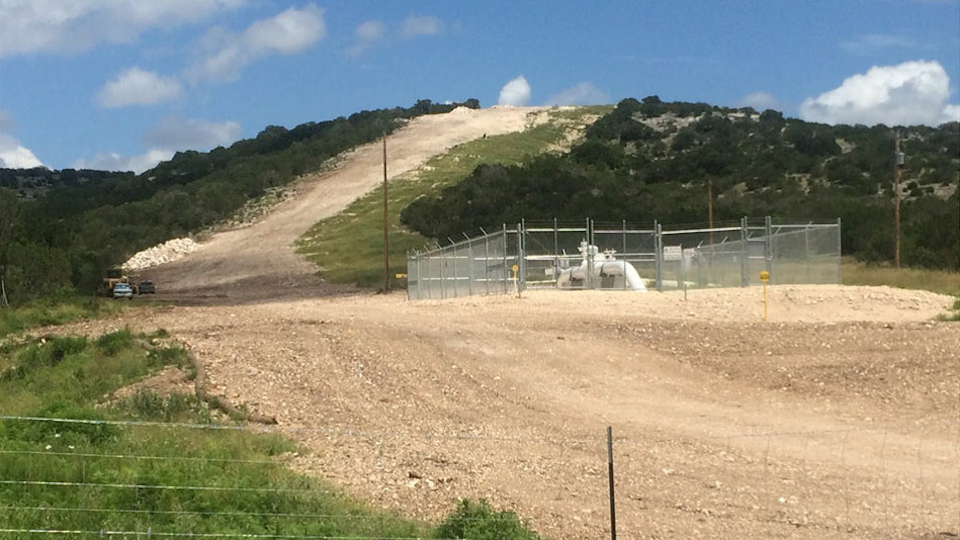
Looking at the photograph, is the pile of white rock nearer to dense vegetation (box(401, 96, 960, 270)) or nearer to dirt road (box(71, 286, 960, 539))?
dense vegetation (box(401, 96, 960, 270))

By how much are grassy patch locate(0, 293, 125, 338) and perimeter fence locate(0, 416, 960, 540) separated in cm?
1574

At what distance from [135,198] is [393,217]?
3999 centimetres

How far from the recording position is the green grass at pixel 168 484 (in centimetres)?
907

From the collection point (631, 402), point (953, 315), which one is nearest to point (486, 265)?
point (953, 315)

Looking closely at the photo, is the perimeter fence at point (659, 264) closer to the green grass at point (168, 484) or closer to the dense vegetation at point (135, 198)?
the dense vegetation at point (135, 198)

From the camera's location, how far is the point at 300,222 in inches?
3403

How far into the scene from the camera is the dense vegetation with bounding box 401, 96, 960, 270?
177 feet

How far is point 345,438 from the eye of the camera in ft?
47.7

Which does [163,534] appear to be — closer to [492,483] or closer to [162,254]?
[492,483]

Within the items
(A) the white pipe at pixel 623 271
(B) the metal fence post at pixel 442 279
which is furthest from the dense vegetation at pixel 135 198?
(A) the white pipe at pixel 623 271

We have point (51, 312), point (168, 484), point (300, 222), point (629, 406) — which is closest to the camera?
point (168, 484)

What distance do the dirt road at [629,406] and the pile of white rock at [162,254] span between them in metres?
51.1

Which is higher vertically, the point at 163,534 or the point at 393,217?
the point at 393,217

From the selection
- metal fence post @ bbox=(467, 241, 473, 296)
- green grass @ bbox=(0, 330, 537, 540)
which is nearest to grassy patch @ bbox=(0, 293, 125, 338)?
metal fence post @ bbox=(467, 241, 473, 296)
